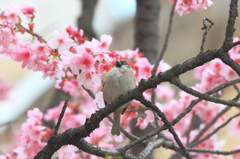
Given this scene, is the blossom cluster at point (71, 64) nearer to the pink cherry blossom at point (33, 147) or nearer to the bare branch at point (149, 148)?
the pink cherry blossom at point (33, 147)

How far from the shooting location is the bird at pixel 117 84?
1.43 metres

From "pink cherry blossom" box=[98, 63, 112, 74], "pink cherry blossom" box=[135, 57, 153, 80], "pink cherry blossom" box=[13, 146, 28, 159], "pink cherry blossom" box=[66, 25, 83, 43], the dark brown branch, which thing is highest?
"pink cherry blossom" box=[135, 57, 153, 80]

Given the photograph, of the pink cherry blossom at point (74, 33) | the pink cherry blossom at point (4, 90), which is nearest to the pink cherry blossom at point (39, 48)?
the pink cherry blossom at point (74, 33)

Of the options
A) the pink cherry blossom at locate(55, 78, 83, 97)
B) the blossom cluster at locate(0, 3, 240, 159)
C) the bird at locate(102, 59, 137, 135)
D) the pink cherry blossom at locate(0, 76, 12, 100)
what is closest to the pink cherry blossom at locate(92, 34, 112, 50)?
the blossom cluster at locate(0, 3, 240, 159)

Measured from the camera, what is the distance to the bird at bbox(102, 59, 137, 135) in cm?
143

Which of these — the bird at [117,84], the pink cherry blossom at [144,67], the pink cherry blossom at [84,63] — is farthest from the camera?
the pink cherry blossom at [144,67]

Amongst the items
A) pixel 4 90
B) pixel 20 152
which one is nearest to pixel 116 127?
pixel 20 152

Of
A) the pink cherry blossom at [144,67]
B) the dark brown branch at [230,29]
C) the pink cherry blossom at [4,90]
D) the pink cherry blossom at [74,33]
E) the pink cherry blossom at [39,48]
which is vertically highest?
the pink cherry blossom at [4,90]

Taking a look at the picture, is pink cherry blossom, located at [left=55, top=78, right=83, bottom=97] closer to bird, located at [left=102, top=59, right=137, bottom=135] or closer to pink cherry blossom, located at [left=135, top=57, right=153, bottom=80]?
bird, located at [left=102, top=59, right=137, bottom=135]

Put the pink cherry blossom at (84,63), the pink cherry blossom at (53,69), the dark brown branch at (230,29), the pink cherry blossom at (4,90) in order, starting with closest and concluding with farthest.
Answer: the dark brown branch at (230,29), the pink cherry blossom at (84,63), the pink cherry blossom at (53,69), the pink cherry blossom at (4,90)

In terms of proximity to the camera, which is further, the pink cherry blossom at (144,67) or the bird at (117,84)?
the pink cherry blossom at (144,67)

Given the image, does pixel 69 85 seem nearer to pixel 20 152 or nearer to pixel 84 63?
pixel 20 152

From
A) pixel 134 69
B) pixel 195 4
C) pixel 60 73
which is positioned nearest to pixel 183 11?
pixel 195 4

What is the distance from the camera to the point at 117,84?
1426mm
